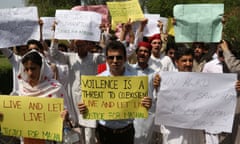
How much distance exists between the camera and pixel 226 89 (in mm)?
4863

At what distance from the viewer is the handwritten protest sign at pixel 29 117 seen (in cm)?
434

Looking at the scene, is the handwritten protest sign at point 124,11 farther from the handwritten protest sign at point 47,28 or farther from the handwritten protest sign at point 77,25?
the handwritten protest sign at point 47,28

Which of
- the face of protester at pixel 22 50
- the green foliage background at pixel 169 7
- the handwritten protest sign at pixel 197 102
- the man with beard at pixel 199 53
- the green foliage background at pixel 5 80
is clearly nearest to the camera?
the handwritten protest sign at pixel 197 102

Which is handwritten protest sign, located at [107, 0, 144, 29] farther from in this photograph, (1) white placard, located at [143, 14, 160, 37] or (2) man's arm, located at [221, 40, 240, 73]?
(2) man's arm, located at [221, 40, 240, 73]

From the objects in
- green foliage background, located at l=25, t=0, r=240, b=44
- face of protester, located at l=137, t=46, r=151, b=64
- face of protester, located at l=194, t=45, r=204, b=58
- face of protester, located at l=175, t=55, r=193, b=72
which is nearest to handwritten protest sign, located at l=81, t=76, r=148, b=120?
face of protester, located at l=175, t=55, r=193, b=72

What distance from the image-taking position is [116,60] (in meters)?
4.27

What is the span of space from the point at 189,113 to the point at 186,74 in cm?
42

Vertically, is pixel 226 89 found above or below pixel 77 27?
below

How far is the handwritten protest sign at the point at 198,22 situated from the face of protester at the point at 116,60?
228 cm

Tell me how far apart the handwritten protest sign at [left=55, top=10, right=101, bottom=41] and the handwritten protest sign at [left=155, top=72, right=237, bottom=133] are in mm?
1782

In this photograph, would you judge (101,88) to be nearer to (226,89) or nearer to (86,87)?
(86,87)

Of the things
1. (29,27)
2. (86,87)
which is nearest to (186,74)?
(86,87)

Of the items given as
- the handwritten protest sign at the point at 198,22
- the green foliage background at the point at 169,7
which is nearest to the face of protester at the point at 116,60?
the handwritten protest sign at the point at 198,22

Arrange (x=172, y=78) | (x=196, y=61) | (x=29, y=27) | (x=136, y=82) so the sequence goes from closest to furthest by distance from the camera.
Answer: (x=136, y=82)
(x=172, y=78)
(x=29, y=27)
(x=196, y=61)
